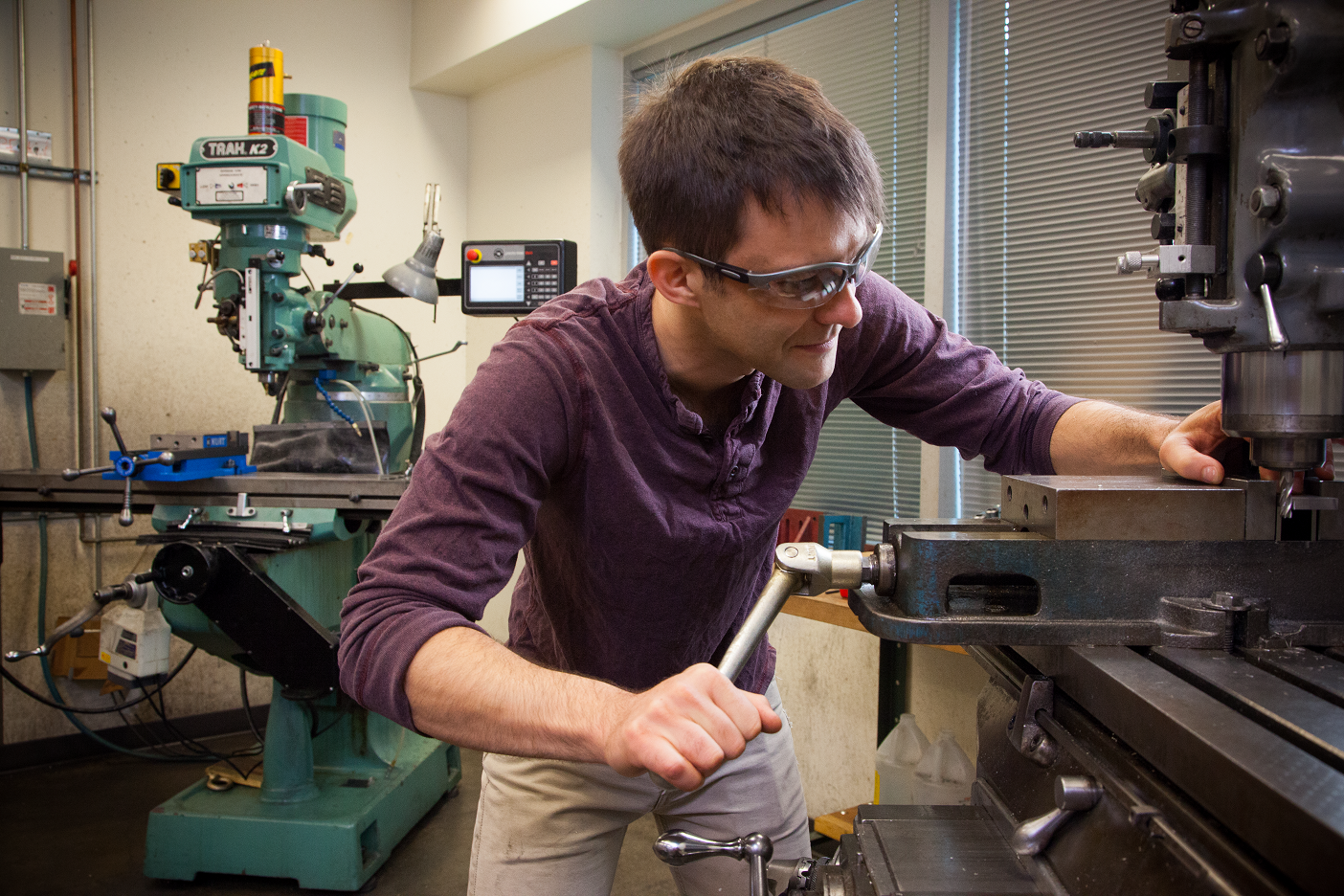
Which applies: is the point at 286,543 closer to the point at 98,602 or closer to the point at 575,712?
the point at 98,602

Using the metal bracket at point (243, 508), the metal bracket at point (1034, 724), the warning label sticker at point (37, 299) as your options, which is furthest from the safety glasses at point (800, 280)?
the warning label sticker at point (37, 299)

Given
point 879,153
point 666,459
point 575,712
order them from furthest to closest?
1. point 879,153
2. point 666,459
3. point 575,712

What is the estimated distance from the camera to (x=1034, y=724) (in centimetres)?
70

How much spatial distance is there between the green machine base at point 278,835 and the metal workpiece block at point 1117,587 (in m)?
1.78

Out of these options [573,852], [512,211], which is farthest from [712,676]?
[512,211]

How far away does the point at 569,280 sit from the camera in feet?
7.30

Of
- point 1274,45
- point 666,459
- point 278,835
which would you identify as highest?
point 1274,45

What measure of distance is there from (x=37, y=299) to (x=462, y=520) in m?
2.57

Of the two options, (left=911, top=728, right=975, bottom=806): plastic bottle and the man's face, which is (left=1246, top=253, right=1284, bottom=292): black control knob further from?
(left=911, top=728, right=975, bottom=806): plastic bottle

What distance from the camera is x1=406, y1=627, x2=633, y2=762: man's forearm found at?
72 cm

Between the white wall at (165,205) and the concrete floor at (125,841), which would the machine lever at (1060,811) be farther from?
the white wall at (165,205)

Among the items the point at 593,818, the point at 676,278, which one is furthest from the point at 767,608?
the point at 593,818

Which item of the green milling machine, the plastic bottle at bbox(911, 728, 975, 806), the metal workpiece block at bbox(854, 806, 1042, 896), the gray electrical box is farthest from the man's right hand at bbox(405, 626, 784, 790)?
the gray electrical box

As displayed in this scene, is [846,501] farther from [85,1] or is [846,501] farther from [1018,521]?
[85,1]
